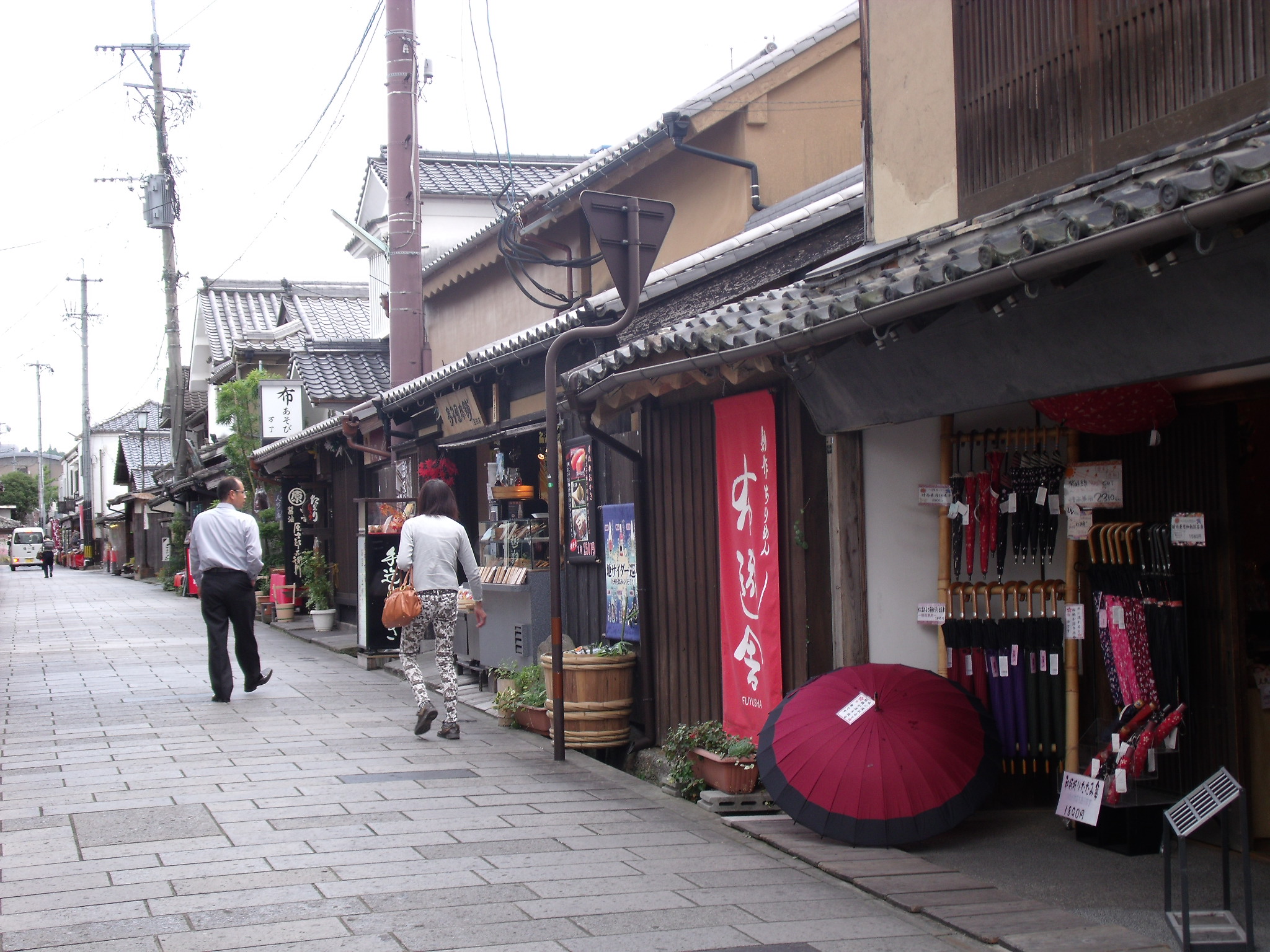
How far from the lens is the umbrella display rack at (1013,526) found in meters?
6.92

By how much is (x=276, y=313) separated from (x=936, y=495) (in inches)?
1426

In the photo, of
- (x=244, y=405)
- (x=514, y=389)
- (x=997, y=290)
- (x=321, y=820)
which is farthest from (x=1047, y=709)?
(x=244, y=405)

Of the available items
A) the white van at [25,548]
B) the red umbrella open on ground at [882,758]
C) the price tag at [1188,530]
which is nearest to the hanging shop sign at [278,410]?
the red umbrella open on ground at [882,758]

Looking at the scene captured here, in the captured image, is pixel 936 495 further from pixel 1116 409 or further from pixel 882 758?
pixel 882 758

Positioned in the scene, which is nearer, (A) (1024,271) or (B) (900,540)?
(A) (1024,271)

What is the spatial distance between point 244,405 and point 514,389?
1509cm

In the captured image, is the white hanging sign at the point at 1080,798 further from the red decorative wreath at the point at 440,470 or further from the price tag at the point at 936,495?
the red decorative wreath at the point at 440,470

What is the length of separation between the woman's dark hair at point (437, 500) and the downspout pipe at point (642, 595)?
5.75 ft

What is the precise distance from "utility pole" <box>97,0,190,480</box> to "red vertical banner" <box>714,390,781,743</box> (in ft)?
82.0

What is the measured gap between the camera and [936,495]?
23.9ft

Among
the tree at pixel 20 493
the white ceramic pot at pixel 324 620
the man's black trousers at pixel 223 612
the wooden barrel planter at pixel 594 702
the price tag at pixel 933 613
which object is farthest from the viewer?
the tree at pixel 20 493

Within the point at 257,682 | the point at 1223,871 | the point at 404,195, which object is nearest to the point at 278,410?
the point at 404,195

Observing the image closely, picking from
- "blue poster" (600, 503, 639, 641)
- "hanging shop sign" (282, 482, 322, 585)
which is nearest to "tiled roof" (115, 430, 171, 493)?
"hanging shop sign" (282, 482, 322, 585)

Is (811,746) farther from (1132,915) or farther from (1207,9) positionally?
(1207,9)
